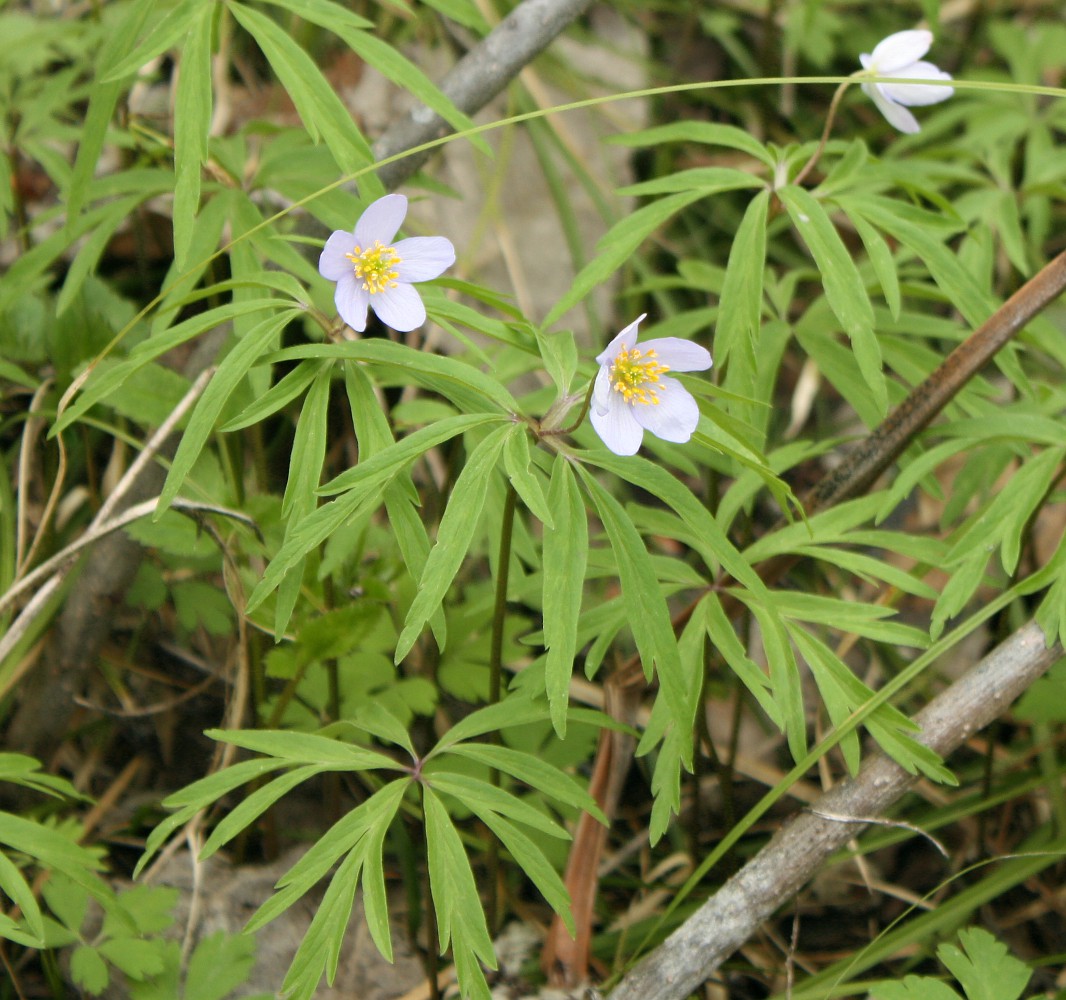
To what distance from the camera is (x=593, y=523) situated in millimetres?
2764

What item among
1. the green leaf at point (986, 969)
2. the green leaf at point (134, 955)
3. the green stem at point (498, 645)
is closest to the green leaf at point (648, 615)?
the green stem at point (498, 645)

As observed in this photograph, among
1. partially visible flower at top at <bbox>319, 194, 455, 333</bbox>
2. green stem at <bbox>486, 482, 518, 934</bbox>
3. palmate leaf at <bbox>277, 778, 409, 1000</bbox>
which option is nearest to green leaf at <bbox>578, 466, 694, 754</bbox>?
green stem at <bbox>486, 482, 518, 934</bbox>

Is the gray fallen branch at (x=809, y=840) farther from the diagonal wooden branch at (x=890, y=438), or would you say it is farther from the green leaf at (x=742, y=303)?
the green leaf at (x=742, y=303)

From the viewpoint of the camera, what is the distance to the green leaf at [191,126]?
1.54 metres

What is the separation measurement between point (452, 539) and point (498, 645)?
1.60ft

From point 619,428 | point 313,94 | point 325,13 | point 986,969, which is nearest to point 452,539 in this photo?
point 619,428

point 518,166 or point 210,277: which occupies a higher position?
point 210,277

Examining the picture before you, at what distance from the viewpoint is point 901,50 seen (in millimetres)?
1828

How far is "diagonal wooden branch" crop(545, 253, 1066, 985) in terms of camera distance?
1789 millimetres

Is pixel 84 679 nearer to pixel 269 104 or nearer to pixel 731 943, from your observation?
pixel 731 943

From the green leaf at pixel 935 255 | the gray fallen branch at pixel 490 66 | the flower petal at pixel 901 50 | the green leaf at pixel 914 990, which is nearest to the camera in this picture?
the green leaf at pixel 914 990

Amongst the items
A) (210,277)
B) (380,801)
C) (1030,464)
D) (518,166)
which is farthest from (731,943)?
(518,166)

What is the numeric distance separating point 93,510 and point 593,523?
47.7 inches

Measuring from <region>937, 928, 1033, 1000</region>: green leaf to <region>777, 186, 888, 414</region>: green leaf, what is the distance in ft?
2.88
